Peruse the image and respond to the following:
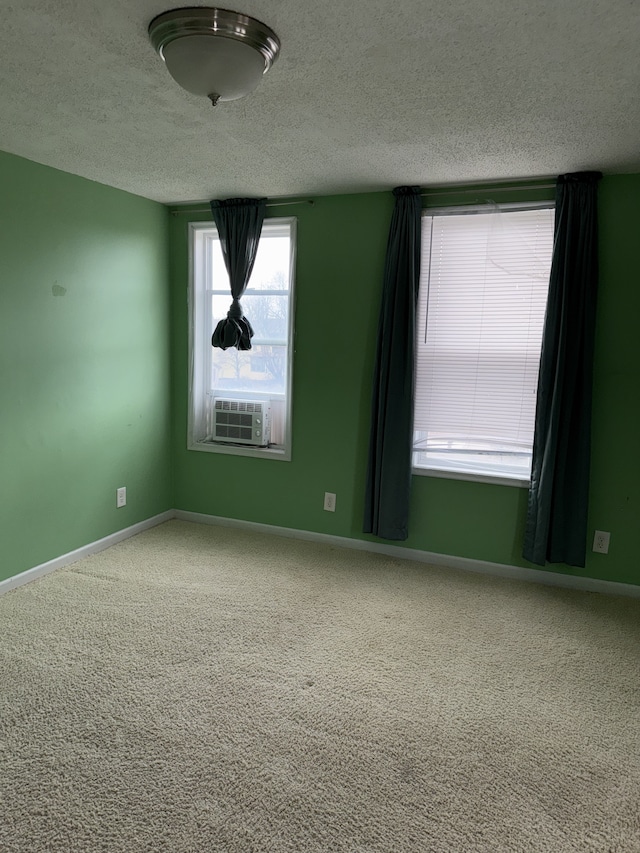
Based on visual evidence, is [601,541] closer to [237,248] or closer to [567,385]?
[567,385]

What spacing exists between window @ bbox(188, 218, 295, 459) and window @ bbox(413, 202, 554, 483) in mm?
982

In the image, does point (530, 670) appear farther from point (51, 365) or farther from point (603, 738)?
point (51, 365)

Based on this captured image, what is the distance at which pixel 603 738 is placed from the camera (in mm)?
2121

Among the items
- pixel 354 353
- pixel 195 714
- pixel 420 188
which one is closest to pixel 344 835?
pixel 195 714

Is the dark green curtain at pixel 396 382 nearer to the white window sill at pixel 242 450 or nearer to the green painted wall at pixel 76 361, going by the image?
the white window sill at pixel 242 450

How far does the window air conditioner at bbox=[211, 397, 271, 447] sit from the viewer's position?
4.11 m

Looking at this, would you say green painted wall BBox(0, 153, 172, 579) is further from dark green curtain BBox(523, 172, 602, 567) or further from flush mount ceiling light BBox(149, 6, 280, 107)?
dark green curtain BBox(523, 172, 602, 567)

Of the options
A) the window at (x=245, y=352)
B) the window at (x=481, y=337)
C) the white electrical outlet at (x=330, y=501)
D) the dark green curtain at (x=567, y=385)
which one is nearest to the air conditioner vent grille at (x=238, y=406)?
the window at (x=245, y=352)

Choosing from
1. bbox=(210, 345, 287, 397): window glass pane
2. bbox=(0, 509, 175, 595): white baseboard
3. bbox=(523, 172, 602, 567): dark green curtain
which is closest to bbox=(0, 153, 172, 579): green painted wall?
bbox=(0, 509, 175, 595): white baseboard

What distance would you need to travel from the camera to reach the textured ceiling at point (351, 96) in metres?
1.63

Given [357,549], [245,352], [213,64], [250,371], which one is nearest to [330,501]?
[357,549]

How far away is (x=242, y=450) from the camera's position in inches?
165

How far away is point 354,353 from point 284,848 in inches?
110

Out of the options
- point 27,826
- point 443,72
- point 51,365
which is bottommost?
point 27,826
